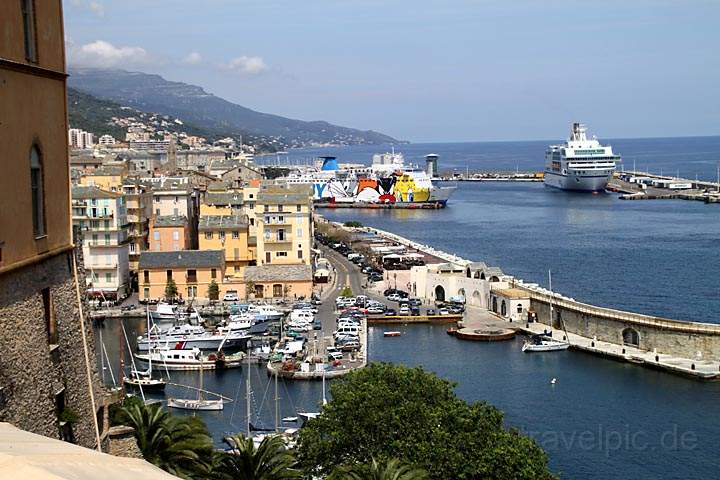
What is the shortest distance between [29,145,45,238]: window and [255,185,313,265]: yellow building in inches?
961

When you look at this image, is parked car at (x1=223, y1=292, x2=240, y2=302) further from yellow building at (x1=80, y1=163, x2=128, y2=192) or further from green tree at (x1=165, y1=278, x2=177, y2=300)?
yellow building at (x1=80, y1=163, x2=128, y2=192)

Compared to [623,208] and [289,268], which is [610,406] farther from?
[623,208]

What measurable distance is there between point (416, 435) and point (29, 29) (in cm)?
624

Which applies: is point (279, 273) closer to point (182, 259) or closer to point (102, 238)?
point (182, 259)

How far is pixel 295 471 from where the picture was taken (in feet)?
31.2

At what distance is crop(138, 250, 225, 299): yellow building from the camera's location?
29.0m

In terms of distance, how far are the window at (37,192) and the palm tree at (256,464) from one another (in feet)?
11.8

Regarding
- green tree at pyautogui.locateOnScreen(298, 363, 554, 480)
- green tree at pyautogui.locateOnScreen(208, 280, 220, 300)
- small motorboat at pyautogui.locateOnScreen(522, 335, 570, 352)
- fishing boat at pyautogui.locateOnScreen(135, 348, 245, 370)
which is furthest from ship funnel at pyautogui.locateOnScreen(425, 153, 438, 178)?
green tree at pyautogui.locateOnScreen(298, 363, 554, 480)

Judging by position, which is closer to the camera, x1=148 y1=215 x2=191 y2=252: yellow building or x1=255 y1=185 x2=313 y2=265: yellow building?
x1=255 y1=185 x2=313 y2=265: yellow building

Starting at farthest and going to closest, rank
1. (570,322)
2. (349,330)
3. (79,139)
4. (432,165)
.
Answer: (432,165)
(79,139)
(570,322)
(349,330)

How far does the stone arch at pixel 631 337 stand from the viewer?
74.9ft

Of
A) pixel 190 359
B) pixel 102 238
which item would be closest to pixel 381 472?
pixel 190 359

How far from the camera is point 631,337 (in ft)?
75.6

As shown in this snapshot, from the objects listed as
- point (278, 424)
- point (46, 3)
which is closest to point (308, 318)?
point (278, 424)
